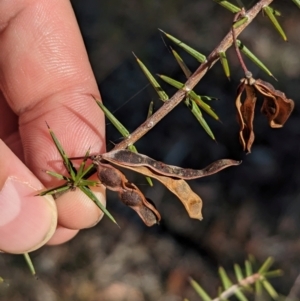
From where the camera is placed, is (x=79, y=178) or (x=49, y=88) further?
(x=49, y=88)

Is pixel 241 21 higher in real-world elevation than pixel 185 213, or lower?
higher

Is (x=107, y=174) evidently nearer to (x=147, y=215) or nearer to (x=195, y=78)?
(x=147, y=215)

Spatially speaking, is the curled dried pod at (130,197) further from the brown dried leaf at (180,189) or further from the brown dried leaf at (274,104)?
the brown dried leaf at (274,104)

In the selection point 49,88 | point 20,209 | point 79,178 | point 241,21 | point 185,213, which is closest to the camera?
point 241,21

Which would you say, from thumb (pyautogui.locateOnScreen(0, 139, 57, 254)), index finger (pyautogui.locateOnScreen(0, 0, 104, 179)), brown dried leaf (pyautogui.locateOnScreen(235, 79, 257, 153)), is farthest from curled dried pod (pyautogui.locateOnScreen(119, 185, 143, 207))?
index finger (pyautogui.locateOnScreen(0, 0, 104, 179))

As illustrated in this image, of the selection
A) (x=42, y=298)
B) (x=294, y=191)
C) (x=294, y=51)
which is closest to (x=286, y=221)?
(x=294, y=191)

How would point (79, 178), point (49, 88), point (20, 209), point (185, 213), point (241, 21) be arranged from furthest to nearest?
point (185, 213) < point (49, 88) < point (20, 209) < point (79, 178) < point (241, 21)

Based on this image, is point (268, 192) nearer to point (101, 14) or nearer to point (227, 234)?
point (227, 234)

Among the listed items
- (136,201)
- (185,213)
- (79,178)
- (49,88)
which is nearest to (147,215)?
(136,201)
